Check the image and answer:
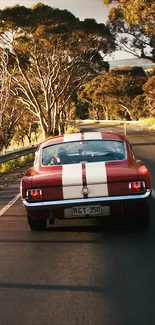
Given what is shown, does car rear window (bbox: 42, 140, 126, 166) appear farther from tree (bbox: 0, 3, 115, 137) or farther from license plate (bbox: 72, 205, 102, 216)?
tree (bbox: 0, 3, 115, 137)

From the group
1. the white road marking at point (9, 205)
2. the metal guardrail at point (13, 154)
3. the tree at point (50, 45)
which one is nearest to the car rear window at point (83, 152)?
the white road marking at point (9, 205)

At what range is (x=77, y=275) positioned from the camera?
16.8ft

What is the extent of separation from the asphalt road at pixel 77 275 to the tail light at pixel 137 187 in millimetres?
606

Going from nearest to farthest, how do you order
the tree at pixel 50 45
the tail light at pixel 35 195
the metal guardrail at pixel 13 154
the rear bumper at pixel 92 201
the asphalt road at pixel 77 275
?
the asphalt road at pixel 77 275, the rear bumper at pixel 92 201, the tail light at pixel 35 195, the metal guardrail at pixel 13 154, the tree at pixel 50 45

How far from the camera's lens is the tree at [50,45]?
29484mm

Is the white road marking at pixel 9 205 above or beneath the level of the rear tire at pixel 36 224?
beneath

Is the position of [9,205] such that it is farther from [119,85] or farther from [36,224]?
[119,85]

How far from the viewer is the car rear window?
7.34m

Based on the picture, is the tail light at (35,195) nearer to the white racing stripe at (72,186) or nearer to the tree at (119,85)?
the white racing stripe at (72,186)

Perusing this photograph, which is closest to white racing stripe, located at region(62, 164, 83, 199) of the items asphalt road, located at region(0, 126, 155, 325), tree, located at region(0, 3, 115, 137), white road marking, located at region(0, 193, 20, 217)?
asphalt road, located at region(0, 126, 155, 325)

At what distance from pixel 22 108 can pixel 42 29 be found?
763 inches

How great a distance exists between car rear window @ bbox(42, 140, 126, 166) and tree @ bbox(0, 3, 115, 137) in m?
22.8

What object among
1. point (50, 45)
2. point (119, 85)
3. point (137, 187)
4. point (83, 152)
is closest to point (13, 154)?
point (83, 152)

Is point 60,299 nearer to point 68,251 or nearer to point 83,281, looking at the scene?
point 83,281
